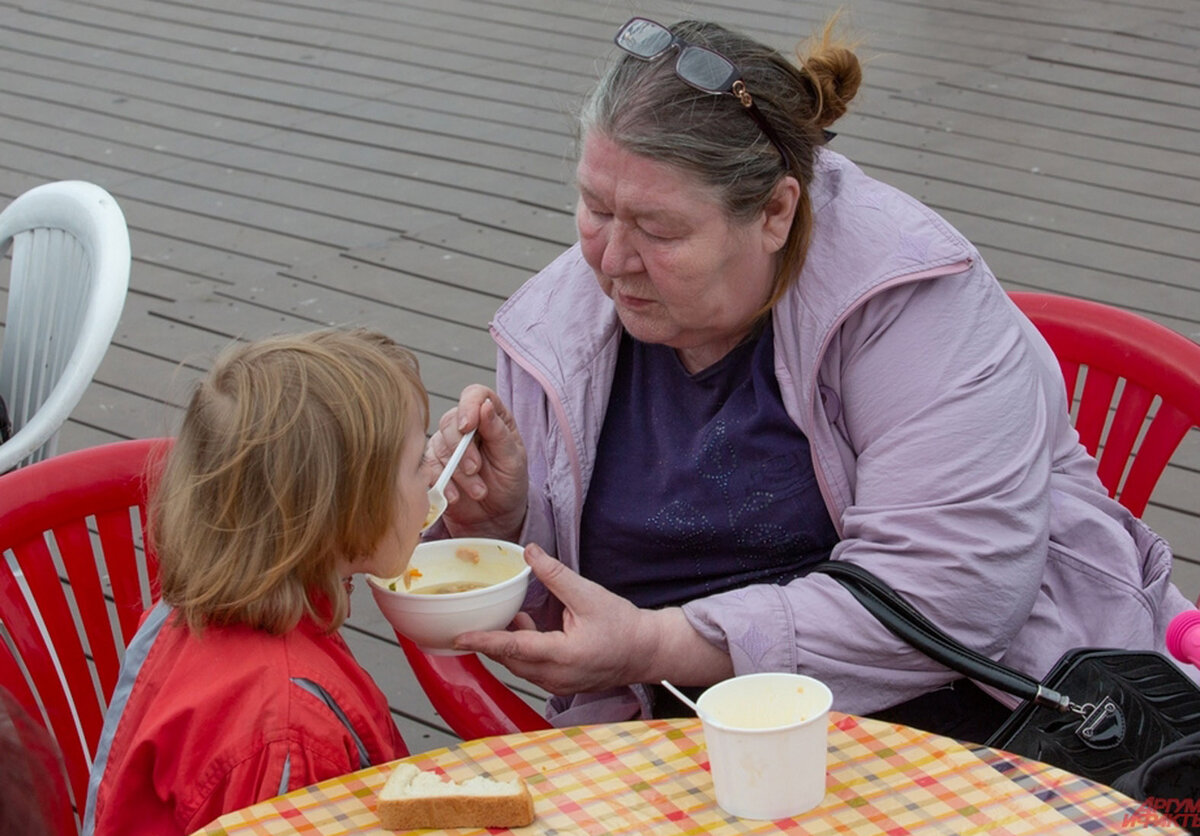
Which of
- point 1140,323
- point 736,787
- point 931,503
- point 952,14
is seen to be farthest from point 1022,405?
point 952,14

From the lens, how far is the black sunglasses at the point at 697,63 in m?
1.77

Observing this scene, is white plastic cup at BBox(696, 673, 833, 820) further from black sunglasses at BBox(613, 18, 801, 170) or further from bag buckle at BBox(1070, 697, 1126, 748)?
black sunglasses at BBox(613, 18, 801, 170)

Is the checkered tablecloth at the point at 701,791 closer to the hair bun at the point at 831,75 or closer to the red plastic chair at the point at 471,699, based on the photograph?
the red plastic chair at the point at 471,699

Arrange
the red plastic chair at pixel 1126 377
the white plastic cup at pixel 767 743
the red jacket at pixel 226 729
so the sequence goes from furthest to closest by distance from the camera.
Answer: the red plastic chair at pixel 1126 377 < the red jacket at pixel 226 729 < the white plastic cup at pixel 767 743

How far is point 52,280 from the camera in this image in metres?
2.60

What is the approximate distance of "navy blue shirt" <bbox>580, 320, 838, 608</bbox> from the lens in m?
1.92

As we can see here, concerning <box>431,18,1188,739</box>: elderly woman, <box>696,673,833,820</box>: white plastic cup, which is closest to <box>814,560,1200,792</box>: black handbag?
<box>431,18,1188,739</box>: elderly woman

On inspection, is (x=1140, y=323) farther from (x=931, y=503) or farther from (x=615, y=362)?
(x=615, y=362)

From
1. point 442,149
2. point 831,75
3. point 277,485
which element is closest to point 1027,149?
point 442,149

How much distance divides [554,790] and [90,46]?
18.1 ft

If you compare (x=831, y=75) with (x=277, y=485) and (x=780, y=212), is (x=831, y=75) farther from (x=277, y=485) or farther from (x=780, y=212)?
(x=277, y=485)

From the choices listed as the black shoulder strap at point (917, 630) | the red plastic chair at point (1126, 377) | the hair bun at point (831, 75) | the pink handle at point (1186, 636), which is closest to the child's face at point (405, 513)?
the black shoulder strap at point (917, 630)

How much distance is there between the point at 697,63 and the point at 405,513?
63 centimetres

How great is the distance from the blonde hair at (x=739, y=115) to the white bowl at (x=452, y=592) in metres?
0.47
